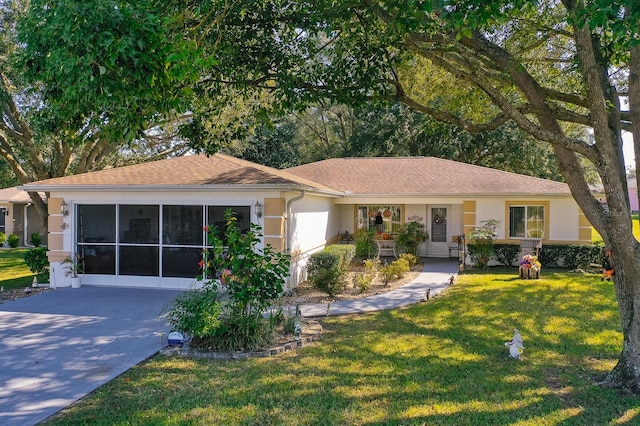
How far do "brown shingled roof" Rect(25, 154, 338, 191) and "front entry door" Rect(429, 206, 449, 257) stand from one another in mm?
8623

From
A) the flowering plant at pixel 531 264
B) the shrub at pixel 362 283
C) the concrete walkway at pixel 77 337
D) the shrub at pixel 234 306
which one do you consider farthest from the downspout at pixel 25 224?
the flowering plant at pixel 531 264

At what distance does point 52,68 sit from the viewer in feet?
14.5

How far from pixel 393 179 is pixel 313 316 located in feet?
37.4

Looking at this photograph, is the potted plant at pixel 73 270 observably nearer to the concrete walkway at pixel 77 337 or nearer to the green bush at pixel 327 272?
the concrete walkway at pixel 77 337

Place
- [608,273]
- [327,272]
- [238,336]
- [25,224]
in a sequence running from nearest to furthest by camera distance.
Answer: [238,336] → [608,273] → [327,272] → [25,224]

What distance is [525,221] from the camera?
54.9 ft

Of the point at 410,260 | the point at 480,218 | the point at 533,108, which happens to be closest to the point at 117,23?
the point at 533,108

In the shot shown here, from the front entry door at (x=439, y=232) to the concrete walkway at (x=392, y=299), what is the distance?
429 centimetres

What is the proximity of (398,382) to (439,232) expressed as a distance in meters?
14.3

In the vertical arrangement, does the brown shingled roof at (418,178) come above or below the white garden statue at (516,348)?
above

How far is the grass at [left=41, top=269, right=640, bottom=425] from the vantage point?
4.77m

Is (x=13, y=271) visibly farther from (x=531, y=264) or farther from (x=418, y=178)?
(x=531, y=264)

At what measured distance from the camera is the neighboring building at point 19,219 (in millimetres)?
26281

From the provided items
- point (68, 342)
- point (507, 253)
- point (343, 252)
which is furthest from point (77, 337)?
point (507, 253)
